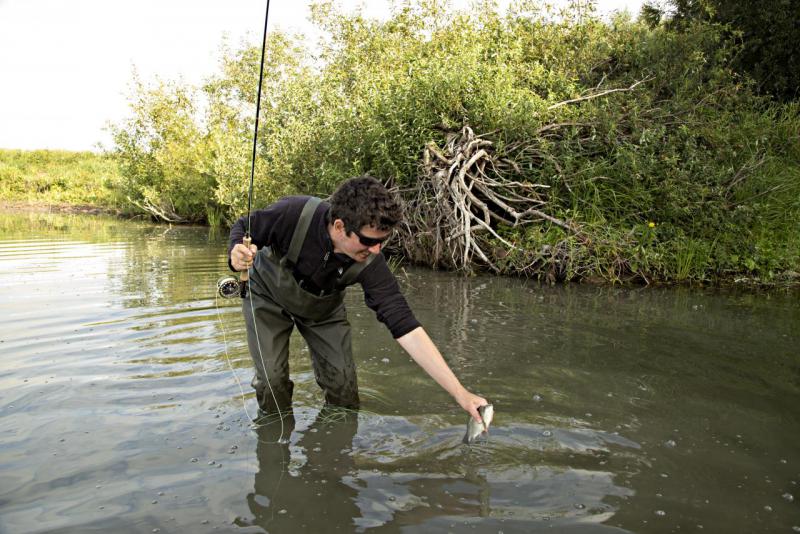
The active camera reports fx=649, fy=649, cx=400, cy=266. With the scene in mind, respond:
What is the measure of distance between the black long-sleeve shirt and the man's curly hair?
382mm

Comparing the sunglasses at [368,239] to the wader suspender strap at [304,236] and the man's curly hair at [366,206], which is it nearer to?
the man's curly hair at [366,206]

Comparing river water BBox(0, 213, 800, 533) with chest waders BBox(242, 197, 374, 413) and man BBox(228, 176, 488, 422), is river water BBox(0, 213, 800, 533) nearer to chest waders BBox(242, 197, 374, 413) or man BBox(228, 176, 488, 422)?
chest waders BBox(242, 197, 374, 413)

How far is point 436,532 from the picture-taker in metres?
3.00

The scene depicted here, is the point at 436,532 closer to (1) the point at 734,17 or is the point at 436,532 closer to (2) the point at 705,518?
(2) the point at 705,518

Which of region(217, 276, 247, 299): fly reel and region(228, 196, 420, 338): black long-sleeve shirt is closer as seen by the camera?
region(228, 196, 420, 338): black long-sleeve shirt

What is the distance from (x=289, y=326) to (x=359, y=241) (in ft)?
3.76

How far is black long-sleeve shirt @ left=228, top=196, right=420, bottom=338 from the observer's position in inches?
143

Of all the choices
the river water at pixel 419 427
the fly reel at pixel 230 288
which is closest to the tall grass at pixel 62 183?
the river water at pixel 419 427

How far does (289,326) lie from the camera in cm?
425

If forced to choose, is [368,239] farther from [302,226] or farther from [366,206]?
[302,226]

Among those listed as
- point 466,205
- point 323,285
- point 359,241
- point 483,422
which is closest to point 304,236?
point 323,285

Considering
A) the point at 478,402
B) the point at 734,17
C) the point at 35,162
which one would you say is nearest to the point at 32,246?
the point at 478,402

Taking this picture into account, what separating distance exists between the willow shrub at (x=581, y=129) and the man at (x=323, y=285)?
5.98 m

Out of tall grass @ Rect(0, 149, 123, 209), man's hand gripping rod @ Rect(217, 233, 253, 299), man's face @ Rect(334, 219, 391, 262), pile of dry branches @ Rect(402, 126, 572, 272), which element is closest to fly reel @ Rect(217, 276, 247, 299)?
man's hand gripping rod @ Rect(217, 233, 253, 299)
